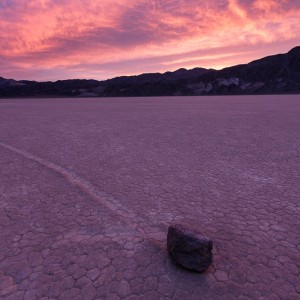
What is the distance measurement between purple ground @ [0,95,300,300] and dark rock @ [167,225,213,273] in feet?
0.44

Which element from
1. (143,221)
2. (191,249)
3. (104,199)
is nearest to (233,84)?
(104,199)

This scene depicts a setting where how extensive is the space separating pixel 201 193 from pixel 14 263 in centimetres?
390

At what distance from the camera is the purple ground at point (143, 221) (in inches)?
133

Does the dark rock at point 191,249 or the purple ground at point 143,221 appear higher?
the dark rock at point 191,249

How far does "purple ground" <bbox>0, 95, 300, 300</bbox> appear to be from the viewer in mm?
3375

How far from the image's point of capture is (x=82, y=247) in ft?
13.4

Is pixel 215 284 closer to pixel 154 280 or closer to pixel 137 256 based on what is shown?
pixel 154 280

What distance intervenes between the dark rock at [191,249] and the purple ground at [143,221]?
0.13 m

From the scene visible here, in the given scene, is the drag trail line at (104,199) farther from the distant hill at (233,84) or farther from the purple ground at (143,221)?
the distant hill at (233,84)

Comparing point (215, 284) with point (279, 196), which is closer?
point (215, 284)

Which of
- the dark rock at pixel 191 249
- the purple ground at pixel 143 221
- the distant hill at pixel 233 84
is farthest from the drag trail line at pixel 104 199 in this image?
the distant hill at pixel 233 84

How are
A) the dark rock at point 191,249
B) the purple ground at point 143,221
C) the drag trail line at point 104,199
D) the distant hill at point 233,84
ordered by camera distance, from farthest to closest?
1. the distant hill at point 233,84
2. the drag trail line at point 104,199
3. the dark rock at point 191,249
4. the purple ground at point 143,221

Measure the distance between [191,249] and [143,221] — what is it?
145 cm

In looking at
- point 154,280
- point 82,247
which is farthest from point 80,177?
point 154,280
